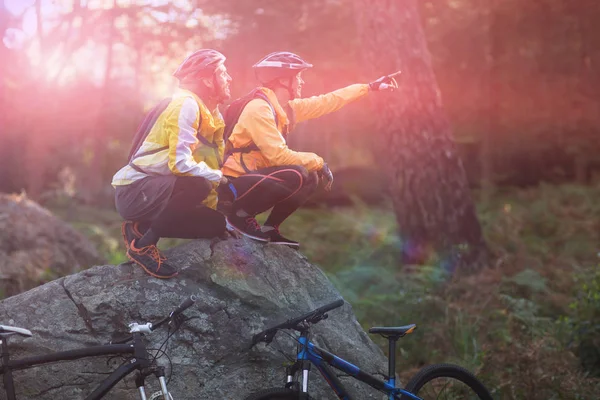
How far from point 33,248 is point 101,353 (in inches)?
209

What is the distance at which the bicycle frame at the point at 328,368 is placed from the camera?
14.4 ft

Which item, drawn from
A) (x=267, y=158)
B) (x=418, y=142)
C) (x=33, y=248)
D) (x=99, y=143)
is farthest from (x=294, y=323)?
(x=99, y=143)

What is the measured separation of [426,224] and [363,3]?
3.22 metres

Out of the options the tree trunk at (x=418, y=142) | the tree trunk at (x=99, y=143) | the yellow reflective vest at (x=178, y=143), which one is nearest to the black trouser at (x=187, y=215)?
the yellow reflective vest at (x=178, y=143)

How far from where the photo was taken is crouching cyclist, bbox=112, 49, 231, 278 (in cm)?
495

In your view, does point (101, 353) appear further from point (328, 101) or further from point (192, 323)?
point (328, 101)

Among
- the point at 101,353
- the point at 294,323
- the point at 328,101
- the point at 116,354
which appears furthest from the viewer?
→ the point at 328,101

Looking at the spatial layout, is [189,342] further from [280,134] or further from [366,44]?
[366,44]

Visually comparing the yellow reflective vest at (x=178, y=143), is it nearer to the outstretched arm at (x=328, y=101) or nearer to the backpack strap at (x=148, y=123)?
the backpack strap at (x=148, y=123)

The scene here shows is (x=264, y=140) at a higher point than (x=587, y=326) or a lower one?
higher

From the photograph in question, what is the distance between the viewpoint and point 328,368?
454 centimetres

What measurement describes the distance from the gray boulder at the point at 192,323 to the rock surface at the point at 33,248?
3314mm

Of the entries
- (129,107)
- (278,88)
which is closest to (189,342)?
(278,88)

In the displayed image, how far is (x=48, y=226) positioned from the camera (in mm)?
9500
